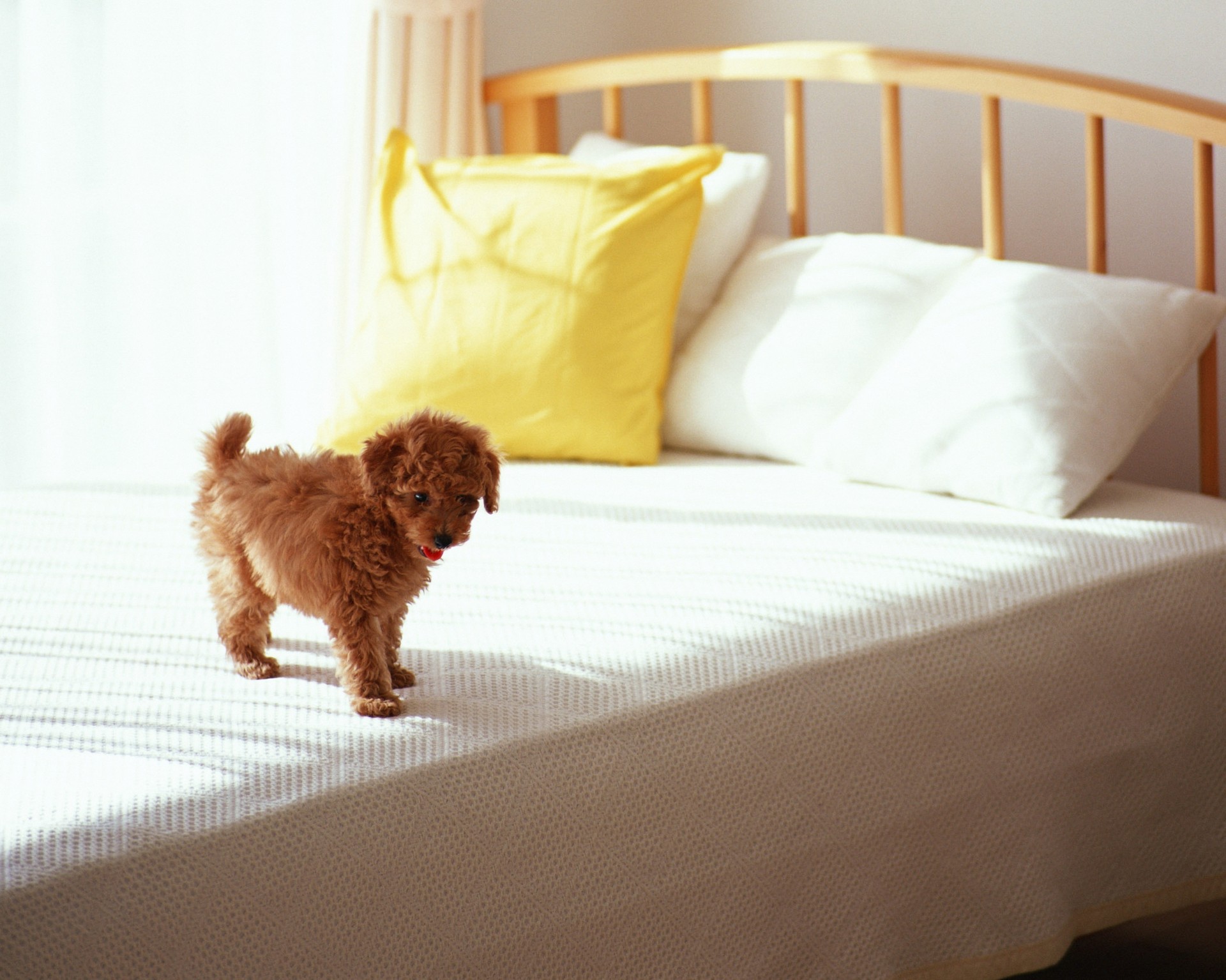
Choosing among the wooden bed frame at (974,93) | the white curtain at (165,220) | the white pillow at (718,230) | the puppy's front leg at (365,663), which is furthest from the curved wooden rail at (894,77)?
the puppy's front leg at (365,663)

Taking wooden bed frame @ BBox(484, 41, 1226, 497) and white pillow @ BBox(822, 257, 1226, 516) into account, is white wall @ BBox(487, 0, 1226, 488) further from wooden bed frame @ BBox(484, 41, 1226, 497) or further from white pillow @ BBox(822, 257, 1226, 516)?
white pillow @ BBox(822, 257, 1226, 516)

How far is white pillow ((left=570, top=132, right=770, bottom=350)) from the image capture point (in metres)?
2.05

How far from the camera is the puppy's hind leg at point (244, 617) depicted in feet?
3.89

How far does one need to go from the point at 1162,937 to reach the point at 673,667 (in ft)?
A: 2.62

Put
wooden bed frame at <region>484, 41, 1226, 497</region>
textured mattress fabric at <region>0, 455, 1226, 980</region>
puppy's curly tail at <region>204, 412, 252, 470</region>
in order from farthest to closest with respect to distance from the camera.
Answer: wooden bed frame at <region>484, 41, 1226, 497</region>, puppy's curly tail at <region>204, 412, 252, 470</region>, textured mattress fabric at <region>0, 455, 1226, 980</region>

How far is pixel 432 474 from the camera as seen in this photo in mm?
1030

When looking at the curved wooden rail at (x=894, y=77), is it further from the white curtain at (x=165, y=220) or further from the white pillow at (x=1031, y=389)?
the white curtain at (x=165, y=220)

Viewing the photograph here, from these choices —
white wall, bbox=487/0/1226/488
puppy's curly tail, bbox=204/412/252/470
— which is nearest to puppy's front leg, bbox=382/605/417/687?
puppy's curly tail, bbox=204/412/252/470

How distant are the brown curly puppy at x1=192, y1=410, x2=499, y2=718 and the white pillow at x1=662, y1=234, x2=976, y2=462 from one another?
0.83 m

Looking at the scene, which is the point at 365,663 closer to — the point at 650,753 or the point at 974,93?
the point at 650,753

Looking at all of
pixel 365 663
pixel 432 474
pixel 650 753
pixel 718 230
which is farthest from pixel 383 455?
pixel 718 230

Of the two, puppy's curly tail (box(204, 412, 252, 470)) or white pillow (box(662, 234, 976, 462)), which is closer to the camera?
puppy's curly tail (box(204, 412, 252, 470))

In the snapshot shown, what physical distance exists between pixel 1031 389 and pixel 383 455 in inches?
33.6

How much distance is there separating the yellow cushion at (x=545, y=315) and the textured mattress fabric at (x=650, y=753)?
0.26m
